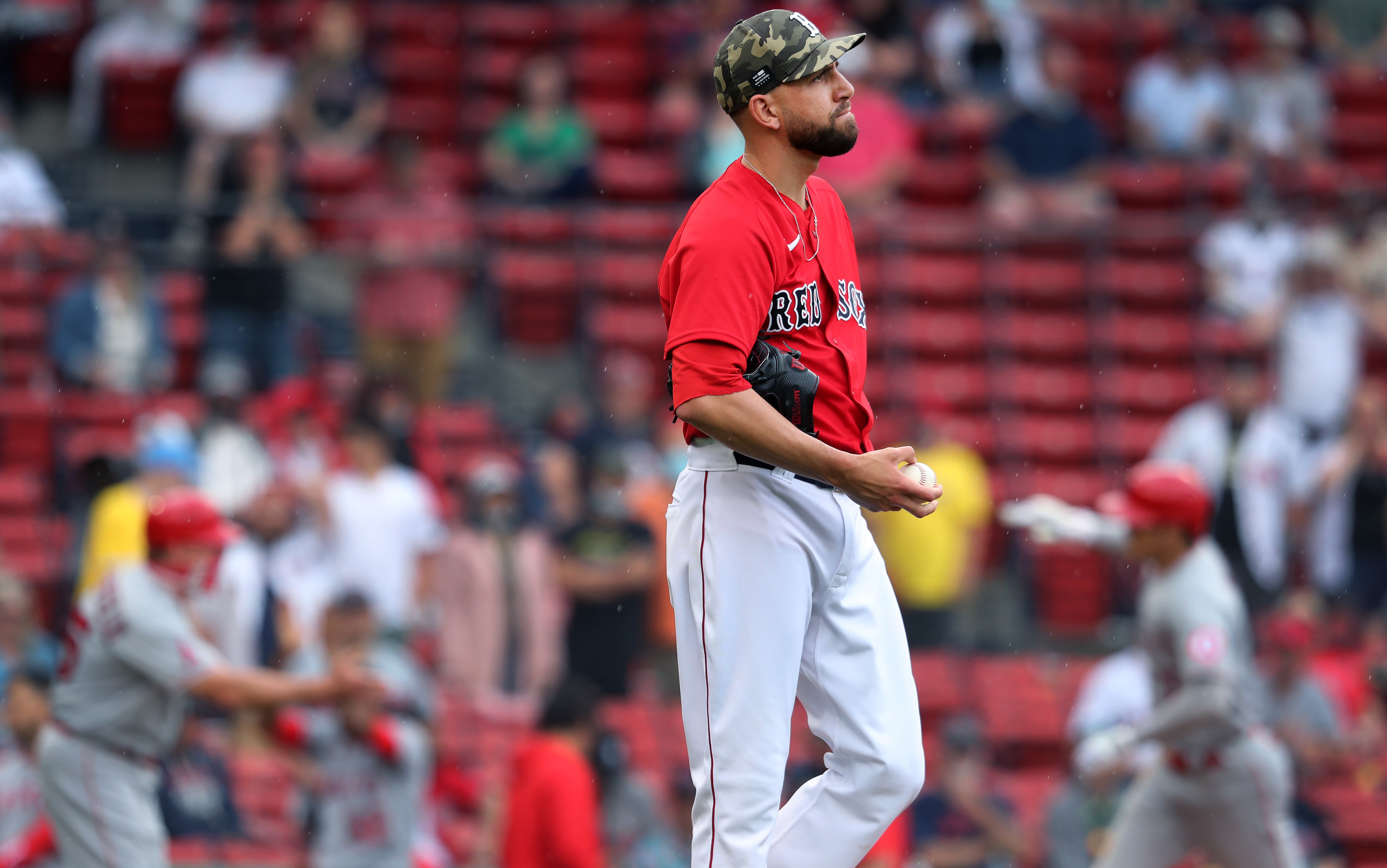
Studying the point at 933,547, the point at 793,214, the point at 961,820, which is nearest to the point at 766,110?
the point at 793,214

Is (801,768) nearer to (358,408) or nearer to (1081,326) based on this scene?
(358,408)

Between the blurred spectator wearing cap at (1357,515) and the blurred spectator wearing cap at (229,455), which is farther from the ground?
the blurred spectator wearing cap at (229,455)

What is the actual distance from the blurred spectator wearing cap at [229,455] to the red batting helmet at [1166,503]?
Answer: 5552 millimetres

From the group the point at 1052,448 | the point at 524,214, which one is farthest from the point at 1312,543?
the point at 524,214

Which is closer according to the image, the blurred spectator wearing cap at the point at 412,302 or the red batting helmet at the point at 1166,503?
the red batting helmet at the point at 1166,503

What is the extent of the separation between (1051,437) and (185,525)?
Result: 298 inches

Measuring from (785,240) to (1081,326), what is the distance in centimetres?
932

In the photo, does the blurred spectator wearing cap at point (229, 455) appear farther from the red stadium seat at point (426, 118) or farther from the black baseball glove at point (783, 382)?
the black baseball glove at point (783, 382)

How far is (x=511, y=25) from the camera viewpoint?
1470cm

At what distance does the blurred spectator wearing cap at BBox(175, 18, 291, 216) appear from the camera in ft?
41.1

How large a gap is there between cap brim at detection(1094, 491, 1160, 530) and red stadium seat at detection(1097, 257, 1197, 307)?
680 centimetres

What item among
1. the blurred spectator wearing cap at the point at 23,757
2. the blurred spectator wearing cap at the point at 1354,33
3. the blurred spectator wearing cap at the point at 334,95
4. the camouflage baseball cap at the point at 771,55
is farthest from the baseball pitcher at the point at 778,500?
the blurred spectator wearing cap at the point at 1354,33

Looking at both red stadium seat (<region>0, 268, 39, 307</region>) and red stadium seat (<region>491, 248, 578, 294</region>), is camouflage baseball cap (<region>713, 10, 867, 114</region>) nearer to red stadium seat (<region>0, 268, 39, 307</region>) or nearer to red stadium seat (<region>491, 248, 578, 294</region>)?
red stadium seat (<region>491, 248, 578, 294</region>)

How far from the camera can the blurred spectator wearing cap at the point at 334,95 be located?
42.6 ft
